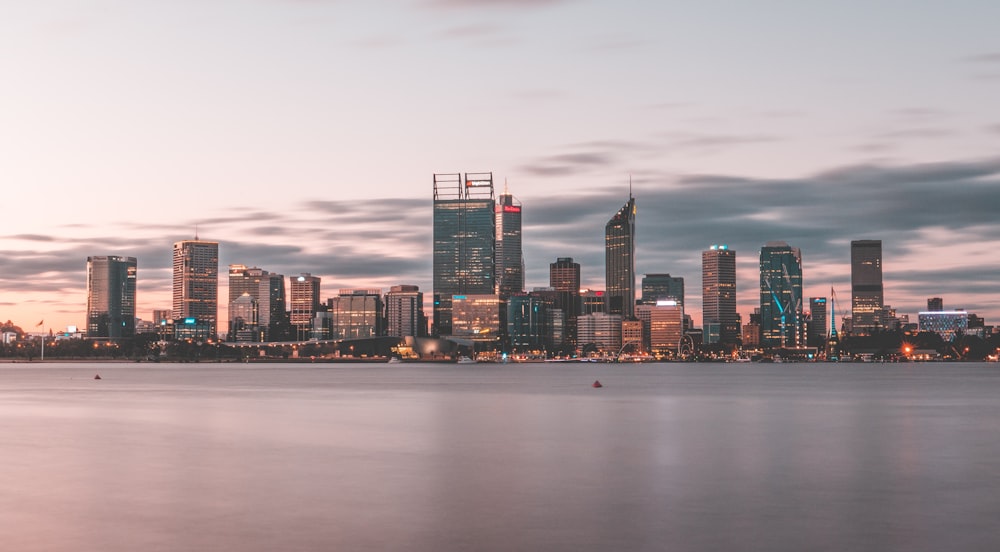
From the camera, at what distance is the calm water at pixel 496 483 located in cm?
2392

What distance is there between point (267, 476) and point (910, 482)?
21.3m

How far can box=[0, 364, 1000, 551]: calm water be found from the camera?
23.9 m

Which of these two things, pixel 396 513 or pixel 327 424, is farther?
A: pixel 327 424

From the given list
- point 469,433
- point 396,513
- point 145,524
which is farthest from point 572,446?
point 145,524

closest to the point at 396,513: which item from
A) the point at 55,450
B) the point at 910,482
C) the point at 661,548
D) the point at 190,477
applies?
the point at 661,548

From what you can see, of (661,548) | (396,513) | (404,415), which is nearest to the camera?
(661,548)

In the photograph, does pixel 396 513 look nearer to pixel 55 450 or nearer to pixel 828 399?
pixel 55 450

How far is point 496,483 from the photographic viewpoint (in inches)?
1323

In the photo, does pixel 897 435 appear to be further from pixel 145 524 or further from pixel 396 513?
pixel 145 524

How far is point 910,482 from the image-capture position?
34406mm

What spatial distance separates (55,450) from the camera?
4491 cm

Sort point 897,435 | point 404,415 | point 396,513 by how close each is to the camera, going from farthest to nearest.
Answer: point 404,415 < point 897,435 < point 396,513

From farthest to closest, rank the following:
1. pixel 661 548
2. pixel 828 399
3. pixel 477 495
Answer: pixel 828 399 → pixel 477 495 → pixel 661 548

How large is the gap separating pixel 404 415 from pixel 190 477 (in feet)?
121
